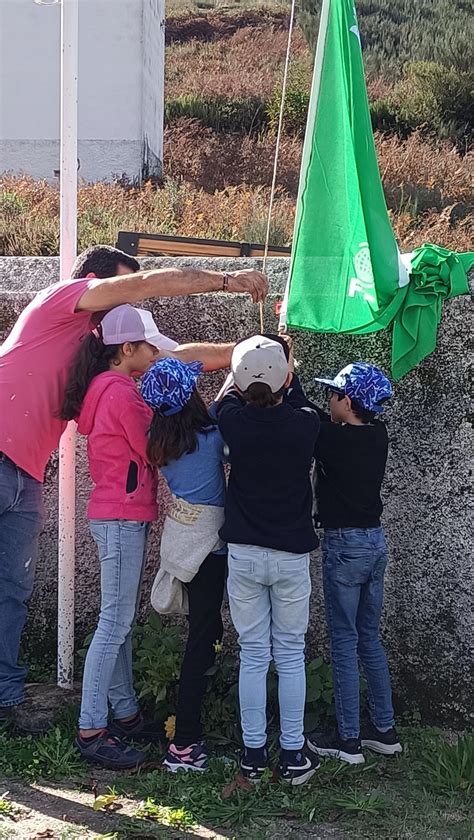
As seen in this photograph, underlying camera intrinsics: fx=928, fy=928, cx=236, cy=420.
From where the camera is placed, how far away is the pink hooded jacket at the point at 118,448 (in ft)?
11.5

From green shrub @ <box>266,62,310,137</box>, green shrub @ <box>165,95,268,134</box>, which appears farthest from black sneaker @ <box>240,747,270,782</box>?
green shrub @ <box>165,95,268,134</box>

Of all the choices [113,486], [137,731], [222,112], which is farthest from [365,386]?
[222,112]

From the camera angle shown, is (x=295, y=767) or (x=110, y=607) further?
(x=110, y=607)

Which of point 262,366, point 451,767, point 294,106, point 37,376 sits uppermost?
point 294,106

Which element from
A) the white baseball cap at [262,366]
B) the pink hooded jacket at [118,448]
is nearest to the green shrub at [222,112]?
the pink hooded jacket at [118,448]

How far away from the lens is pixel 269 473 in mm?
3340

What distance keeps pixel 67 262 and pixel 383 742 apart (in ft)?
7.63

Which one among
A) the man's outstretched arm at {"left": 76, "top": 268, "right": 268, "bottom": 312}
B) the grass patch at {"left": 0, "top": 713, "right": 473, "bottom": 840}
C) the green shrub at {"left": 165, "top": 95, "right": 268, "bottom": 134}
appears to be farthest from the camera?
the green shrub at {"left": 165, "top": 95, "right": 268, "bottom": 134}

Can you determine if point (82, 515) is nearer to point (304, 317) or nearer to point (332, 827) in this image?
point (304, 317)

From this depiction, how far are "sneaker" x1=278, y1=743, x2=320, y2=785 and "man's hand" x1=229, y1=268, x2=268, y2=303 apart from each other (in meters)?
1.75

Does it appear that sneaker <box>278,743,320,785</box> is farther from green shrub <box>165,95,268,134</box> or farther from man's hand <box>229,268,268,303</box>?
green shrub <box>165,95,268,134</box>

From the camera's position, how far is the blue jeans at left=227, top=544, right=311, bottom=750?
335 cm

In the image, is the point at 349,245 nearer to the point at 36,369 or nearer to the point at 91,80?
the point at 36,369

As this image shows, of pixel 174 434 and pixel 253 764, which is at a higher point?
pixel 174 434
